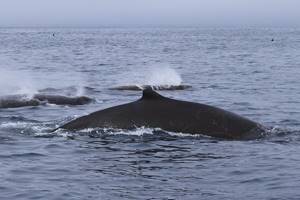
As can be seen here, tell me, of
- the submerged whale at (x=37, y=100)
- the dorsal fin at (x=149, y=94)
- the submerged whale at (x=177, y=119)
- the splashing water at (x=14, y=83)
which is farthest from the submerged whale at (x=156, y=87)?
the dorsal fin at (x=149, y=94)

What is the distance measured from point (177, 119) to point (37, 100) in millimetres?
8866

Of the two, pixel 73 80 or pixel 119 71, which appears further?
pixel 119 71

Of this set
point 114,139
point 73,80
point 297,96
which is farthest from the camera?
point 73,80

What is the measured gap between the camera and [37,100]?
79.1ft

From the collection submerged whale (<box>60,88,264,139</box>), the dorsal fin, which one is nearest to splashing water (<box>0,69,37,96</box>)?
submerged whale (<box>60,88,264,139</box>)

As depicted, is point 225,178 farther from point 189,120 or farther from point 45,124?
point 45,124

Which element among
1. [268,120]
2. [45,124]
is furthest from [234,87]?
[45,124]

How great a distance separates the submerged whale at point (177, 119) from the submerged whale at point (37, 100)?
7.40 metres

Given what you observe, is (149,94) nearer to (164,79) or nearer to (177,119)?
(177,119)

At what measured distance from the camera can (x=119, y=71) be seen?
4619 cm

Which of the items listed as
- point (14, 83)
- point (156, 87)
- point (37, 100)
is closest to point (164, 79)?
point (156, 87)

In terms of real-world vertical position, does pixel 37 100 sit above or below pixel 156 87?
above

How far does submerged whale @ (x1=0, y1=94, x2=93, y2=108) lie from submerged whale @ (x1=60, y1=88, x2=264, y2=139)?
7396 mm

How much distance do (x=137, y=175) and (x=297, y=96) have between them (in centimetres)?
1657
